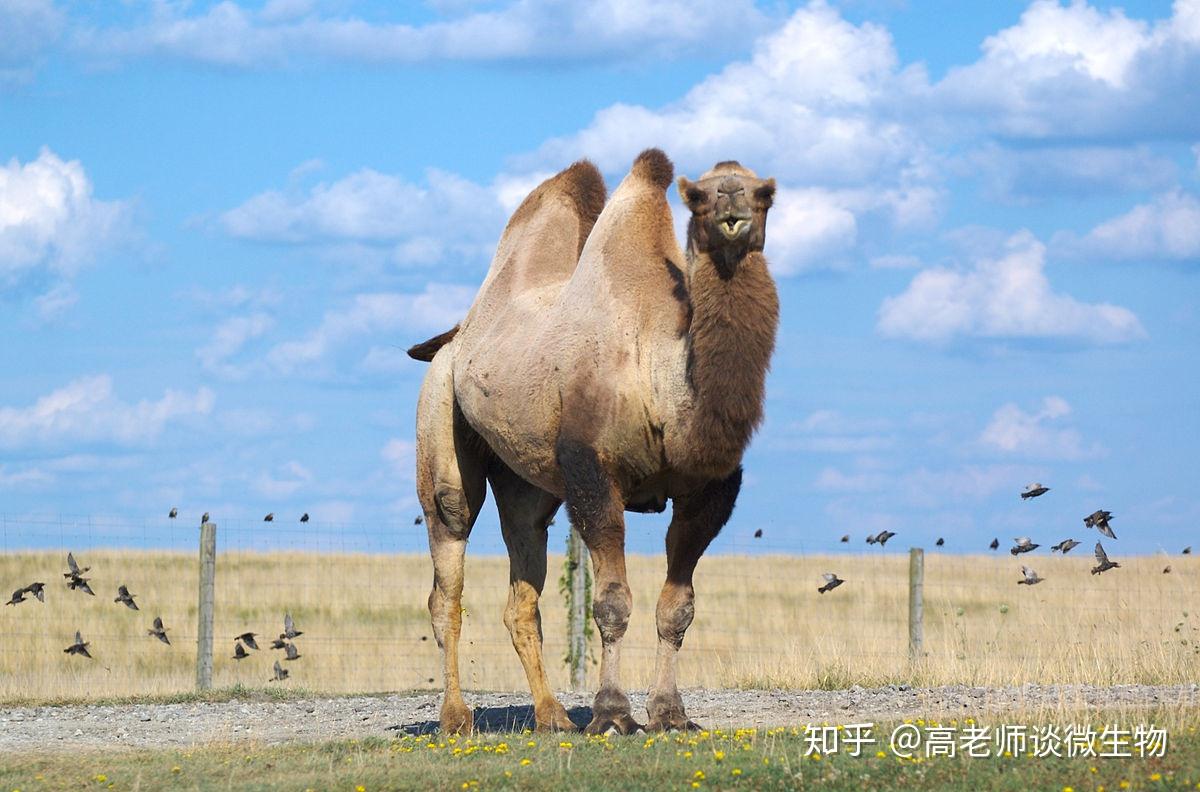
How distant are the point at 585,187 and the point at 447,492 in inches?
97.0

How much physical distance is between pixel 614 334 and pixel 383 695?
597 centimetres

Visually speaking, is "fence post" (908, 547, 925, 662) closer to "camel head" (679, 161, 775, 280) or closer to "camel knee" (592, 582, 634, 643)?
"camel knee" (592, 582, 634, 643)

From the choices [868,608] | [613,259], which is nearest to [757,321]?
[613,259]

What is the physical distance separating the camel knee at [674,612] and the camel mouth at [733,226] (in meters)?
2.15

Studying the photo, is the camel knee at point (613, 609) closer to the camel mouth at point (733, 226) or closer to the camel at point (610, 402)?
the camel at point (610, 402)

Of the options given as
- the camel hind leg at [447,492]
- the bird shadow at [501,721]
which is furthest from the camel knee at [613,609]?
the camel hind leg at [447,492]

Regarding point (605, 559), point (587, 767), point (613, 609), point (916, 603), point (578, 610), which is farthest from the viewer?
point (916, 603)

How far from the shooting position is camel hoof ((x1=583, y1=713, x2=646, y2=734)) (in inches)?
360

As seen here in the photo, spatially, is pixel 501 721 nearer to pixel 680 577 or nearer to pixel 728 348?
pixel 680 577

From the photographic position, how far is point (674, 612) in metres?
9.42

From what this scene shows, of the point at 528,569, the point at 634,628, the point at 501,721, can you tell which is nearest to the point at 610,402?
the point at 528,569

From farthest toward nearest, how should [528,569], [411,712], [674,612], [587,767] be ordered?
[411,712] → [528,569] → [674,612] → [587,767]

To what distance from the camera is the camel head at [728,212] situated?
865 cm

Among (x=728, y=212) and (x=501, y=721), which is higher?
(x=728, y=212)
